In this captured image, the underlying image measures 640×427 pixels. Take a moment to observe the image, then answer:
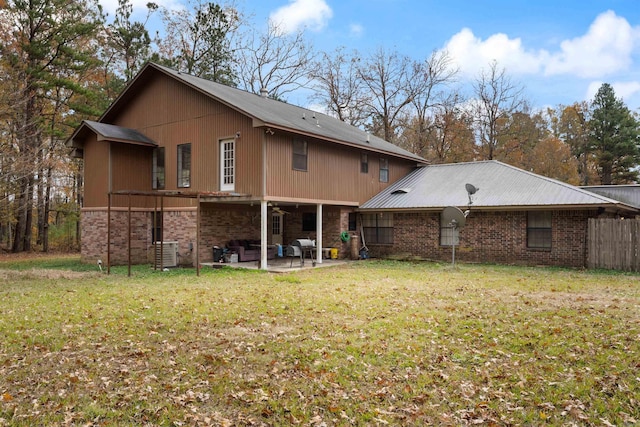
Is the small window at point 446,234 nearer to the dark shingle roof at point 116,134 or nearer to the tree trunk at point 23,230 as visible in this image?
the dark shingle roof at point 116,134

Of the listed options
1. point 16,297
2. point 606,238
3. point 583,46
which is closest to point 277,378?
point 16,297

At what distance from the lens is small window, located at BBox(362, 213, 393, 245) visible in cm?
1898

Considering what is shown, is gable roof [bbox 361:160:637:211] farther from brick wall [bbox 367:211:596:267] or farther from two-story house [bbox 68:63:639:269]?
brick wall [bbox 367:211:596:267]

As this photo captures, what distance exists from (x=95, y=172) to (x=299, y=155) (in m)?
7.58

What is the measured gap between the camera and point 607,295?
9297 mm

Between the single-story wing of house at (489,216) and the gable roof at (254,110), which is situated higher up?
the gable roof at (254,110)

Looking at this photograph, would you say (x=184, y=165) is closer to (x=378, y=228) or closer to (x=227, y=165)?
(x=227, y=165)

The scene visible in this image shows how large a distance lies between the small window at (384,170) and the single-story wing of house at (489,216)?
51cm

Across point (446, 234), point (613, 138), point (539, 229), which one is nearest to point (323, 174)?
point (446, 234)

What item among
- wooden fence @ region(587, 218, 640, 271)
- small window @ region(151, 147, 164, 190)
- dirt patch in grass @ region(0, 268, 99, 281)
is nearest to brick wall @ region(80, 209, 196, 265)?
small window @ region(151, 147, 164, 190)

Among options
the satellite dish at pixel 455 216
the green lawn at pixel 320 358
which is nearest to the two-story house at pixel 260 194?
the satellite dish at pixel 455 216

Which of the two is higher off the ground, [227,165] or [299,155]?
[299,155]

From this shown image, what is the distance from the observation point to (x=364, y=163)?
64.2 ft

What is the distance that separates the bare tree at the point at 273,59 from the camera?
1201 inches
